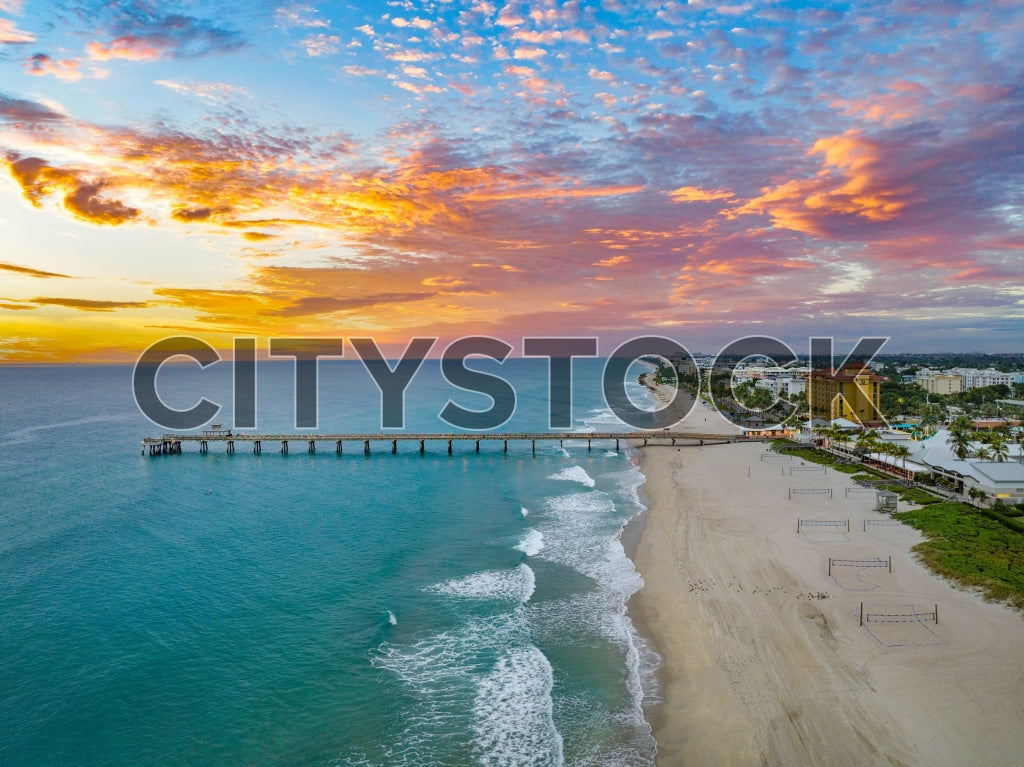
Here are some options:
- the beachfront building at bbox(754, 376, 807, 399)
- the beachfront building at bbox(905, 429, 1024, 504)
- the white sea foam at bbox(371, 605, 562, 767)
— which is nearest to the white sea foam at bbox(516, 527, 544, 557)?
the white sea foam at bbox(371, 605, 562, 767)

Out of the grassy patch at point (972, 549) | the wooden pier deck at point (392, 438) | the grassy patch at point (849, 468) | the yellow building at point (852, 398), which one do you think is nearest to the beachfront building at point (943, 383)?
the yellow building at point (852, 398)

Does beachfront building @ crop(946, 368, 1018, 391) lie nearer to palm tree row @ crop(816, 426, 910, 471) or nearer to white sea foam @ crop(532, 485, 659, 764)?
palm tree row @ crop(816, 426, 910, 471)

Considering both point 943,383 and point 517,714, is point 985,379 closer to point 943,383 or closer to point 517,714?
point 943,383

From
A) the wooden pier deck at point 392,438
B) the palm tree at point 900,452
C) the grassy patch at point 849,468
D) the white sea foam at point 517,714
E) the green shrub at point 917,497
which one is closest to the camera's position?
the white sea foam at point 517,714

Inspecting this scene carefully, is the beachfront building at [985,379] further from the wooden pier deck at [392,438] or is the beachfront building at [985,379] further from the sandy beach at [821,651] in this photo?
the sandy beach at [821,651]

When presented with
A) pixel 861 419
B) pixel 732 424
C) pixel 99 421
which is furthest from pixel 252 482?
pixel 861 419

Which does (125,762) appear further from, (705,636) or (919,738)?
(919,738)
